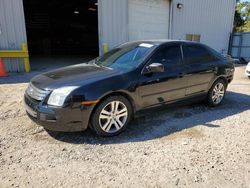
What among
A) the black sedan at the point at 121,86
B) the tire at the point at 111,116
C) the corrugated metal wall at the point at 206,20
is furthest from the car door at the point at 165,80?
the corrugated metal wall at the point at 206,20

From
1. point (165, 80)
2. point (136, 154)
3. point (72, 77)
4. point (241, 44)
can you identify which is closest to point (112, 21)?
point (165, 80)

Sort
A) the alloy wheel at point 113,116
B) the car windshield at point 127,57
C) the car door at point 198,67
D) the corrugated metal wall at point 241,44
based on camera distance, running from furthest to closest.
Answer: the corrugated metal wall at point 241,44 < the car door at point 198,67 < the car windshield at point 127,57 < the alloy wheel at point 113,116

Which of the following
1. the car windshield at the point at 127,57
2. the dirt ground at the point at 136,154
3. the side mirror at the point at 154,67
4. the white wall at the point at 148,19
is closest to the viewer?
the dirt ground at the point at 136,154

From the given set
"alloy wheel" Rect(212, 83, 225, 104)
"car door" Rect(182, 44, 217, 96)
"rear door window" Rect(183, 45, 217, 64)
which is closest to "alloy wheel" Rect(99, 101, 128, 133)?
"car door" Rect(182, 44, 217, 96)

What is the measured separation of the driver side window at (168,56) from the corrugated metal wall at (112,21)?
625 centimetres

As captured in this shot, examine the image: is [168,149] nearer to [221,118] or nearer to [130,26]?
[221,118]

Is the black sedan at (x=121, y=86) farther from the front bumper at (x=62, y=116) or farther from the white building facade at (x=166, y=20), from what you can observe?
the white building facade at (x=166, y=20)

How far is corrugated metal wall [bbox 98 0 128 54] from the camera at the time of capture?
32.3ft

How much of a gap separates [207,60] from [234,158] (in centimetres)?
251

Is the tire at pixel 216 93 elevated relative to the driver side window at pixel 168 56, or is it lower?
lower

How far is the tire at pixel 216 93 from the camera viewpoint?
5.09 metres

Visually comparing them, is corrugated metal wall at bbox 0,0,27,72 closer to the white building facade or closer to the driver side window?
the white building facade

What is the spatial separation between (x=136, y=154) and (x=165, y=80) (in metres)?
1.58

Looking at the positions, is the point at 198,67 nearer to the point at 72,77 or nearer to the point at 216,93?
the point at 216,93
